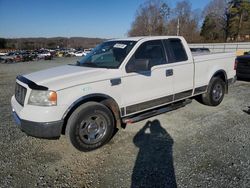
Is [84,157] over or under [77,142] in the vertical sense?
under

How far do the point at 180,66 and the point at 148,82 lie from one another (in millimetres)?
1020

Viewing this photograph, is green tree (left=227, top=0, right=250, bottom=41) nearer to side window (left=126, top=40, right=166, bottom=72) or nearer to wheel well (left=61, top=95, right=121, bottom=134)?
side window (left=126, top=40, right=166, bottom=72)

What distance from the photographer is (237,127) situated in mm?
4613

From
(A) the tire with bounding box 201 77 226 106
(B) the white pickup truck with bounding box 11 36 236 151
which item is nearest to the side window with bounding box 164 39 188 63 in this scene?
(B) the white pickup truck with bounding box 11 36 236 151

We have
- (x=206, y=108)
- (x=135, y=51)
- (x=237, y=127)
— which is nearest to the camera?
(x=135, y=51)

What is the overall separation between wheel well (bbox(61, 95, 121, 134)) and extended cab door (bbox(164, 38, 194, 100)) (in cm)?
155

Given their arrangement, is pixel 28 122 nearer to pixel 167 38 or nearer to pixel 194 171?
pixel 194 171

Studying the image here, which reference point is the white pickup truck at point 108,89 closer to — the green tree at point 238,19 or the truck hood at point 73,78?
the truck hood at point 73,78

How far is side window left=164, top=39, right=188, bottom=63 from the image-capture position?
4768mm

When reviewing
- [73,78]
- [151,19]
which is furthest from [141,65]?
[151,19]

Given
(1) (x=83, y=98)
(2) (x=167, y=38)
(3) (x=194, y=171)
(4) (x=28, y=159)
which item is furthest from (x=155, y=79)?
(4) (x=28, y=159)

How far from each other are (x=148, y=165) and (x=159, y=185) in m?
0.48

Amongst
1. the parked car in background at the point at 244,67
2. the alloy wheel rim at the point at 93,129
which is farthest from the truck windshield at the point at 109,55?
the parked car in background at the point at 244,67

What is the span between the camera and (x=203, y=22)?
7150cm
